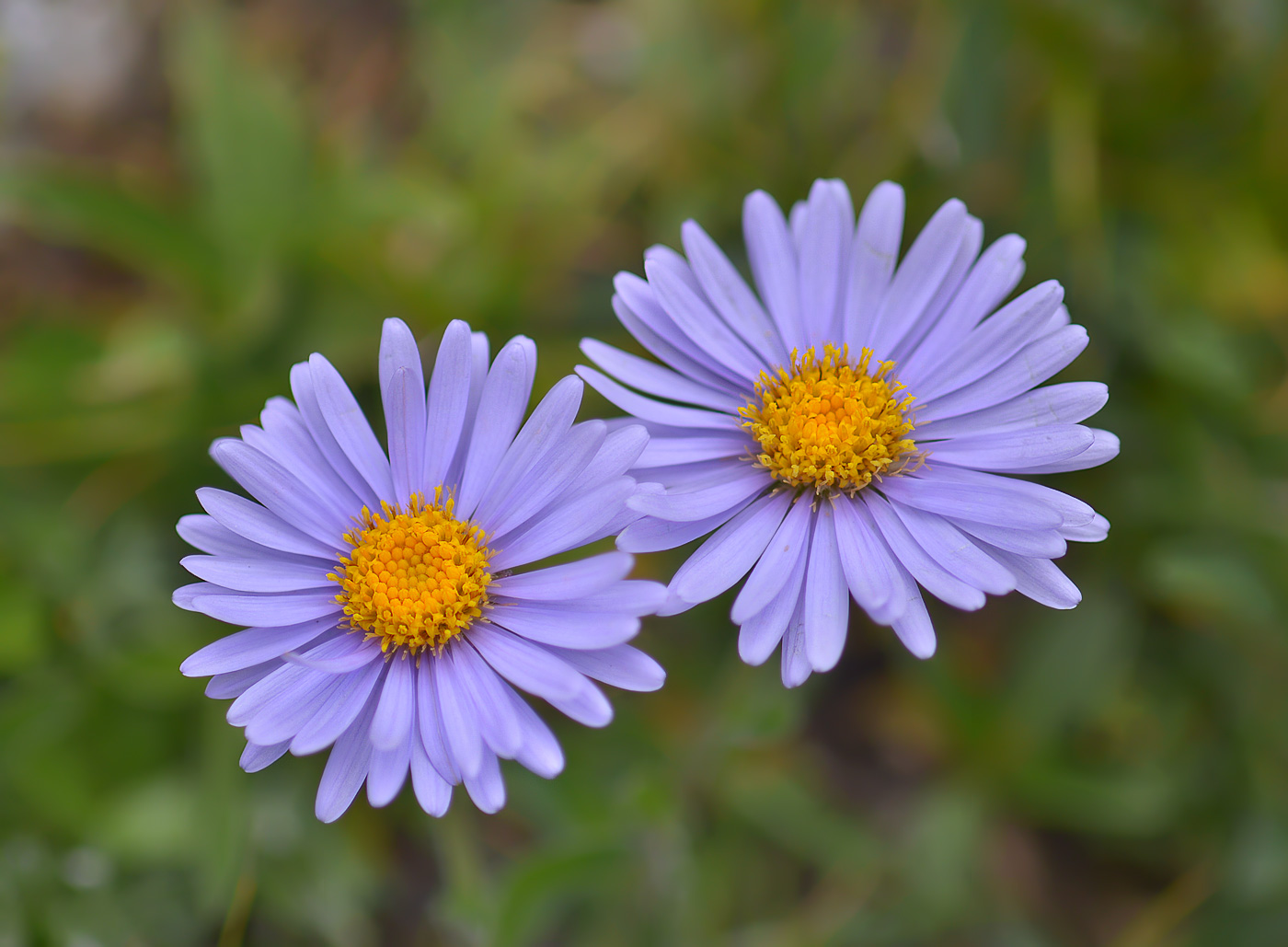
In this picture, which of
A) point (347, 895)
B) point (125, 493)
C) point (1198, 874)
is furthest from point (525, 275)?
point (1198, 874)

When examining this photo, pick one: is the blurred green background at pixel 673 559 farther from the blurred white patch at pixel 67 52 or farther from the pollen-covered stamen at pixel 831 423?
the pollen-covered stamen at pixel 831 423

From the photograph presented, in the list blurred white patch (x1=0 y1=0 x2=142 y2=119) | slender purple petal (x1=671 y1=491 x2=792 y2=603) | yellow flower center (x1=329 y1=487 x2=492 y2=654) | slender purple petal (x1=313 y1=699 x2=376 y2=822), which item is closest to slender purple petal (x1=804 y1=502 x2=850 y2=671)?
slender purple petal (x1=671 y1=491 x2=792 y2=603)

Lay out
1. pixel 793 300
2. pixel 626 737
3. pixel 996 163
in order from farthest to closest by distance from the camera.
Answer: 1. pixel 996 163
2. pixel 626 737
3. pixel 793 300

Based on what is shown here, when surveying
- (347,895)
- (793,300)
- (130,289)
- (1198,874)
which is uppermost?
(130,289)

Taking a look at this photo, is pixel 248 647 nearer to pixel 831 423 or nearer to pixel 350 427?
pixel 350 427

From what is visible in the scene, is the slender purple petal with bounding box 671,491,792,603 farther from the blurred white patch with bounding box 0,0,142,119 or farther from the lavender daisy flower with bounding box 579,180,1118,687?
the blurred white patch with bounding box 0,0,142,119

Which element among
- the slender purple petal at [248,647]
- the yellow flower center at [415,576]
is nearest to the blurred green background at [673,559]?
the yellow flower center at [415,576]

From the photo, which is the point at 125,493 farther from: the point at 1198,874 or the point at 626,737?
the point at 1198,874
